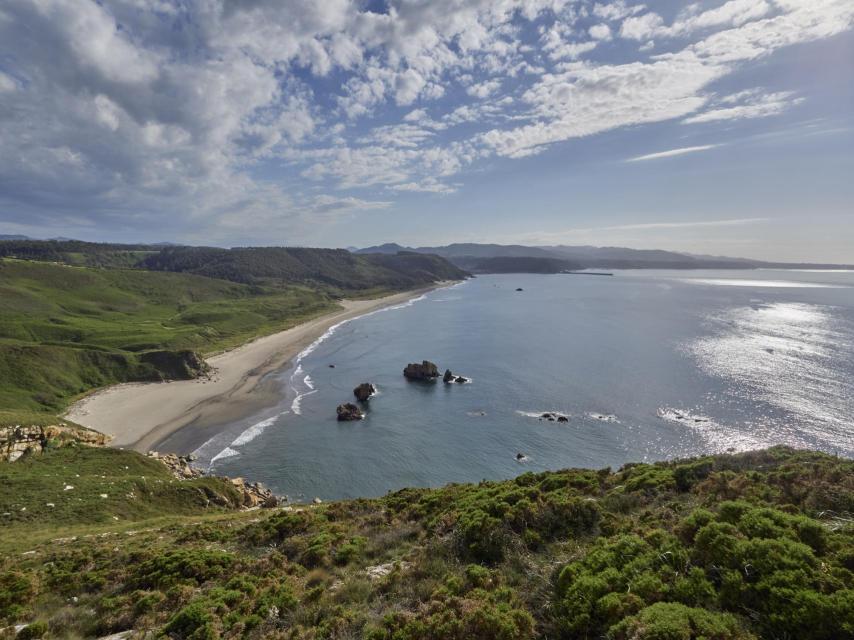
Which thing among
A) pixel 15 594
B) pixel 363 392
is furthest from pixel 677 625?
pixel 363 392

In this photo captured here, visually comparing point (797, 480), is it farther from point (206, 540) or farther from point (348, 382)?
point (348, 382)

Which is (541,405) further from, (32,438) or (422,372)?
(32,438)

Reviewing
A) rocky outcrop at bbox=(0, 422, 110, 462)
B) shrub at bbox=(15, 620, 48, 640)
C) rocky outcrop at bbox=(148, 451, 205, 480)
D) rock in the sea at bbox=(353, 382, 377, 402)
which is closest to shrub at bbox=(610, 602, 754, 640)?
shrub at bbox=(15, 620, 48, 640)

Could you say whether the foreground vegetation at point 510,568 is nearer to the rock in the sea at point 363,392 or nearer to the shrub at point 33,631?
the shrub at point 33,631

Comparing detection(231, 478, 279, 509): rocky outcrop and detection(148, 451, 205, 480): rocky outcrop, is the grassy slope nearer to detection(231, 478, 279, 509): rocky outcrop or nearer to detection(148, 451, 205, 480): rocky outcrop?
detection(148, 451, 205, 480): rocky outcrop

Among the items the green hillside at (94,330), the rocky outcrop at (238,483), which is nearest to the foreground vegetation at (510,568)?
the rocky outcrop at (238,483)

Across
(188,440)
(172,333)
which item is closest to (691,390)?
(188,440)
